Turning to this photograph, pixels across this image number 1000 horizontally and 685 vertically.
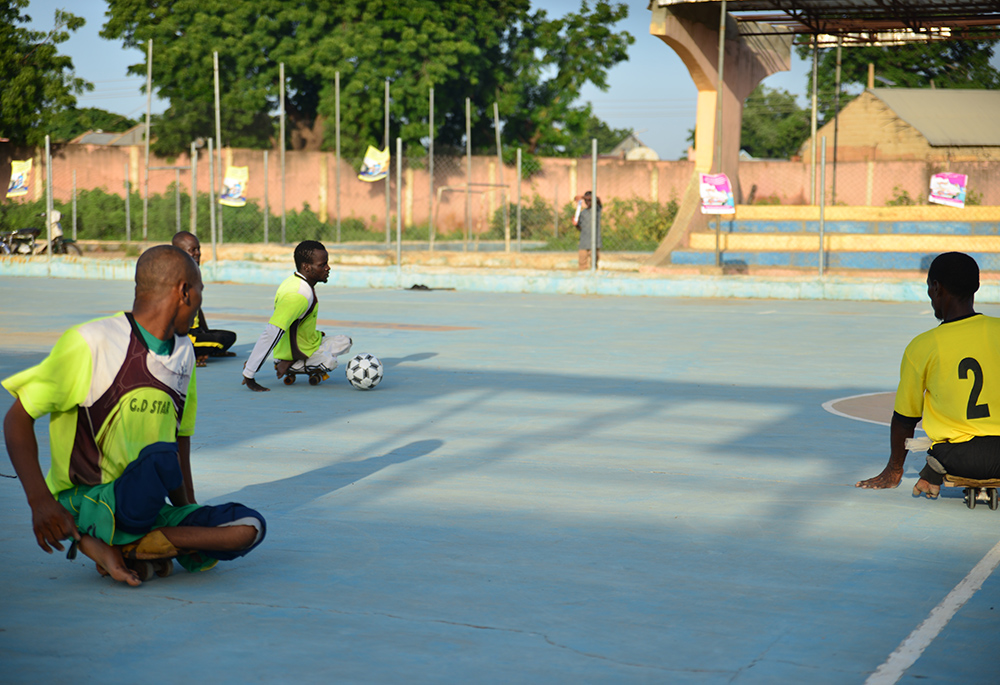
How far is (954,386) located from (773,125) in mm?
58233

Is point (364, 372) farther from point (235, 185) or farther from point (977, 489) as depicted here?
point (235, 185)

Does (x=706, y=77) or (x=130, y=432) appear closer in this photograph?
(x=130, y=432)

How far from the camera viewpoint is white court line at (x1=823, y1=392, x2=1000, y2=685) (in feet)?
11.1

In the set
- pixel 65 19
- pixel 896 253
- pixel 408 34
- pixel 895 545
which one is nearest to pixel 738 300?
pixel 896 253

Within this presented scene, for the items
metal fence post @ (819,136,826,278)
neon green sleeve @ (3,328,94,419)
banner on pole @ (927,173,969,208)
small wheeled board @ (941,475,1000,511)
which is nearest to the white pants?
small wheeled board @ (941,475,1000,511)

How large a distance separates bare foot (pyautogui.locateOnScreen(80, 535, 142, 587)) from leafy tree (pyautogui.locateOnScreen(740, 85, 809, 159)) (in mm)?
57520

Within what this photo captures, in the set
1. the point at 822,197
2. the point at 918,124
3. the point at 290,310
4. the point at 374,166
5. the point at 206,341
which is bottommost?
the point at 206,341

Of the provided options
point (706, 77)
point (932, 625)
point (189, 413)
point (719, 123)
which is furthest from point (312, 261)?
point (706, 77)

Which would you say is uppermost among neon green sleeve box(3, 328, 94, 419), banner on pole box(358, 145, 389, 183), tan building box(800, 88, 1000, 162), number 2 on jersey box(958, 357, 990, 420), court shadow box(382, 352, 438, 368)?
tan building box(800, 88, 1000, 162)

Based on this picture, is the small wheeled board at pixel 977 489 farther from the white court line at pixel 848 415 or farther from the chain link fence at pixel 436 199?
the chain link fence at pixel 436 199

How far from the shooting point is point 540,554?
466cm

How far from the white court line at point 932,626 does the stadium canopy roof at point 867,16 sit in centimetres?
1954

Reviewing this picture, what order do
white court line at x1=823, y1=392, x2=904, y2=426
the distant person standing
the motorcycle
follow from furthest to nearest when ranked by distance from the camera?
the motorcycle
the distant person standing
white court line at x1=823, y1=392, x2=904, y2=426

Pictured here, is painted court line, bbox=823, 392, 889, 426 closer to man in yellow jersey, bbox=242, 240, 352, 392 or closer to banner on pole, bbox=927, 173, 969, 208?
man in yellow jersey, bbox=242, 240, 352, 392
